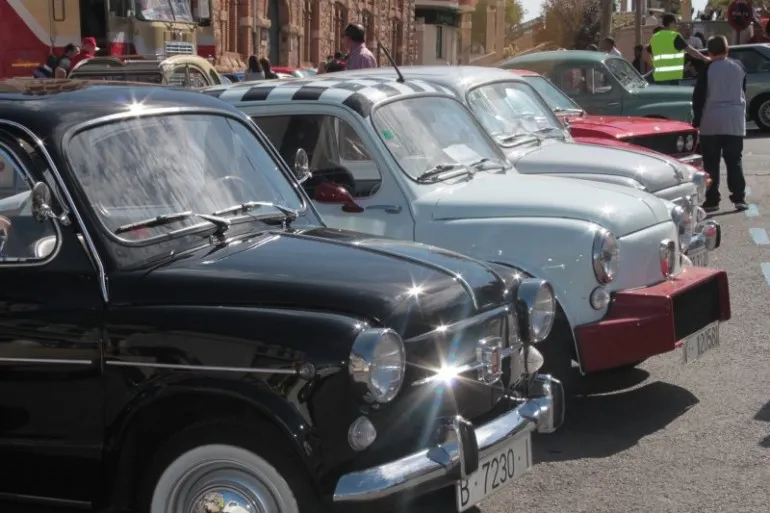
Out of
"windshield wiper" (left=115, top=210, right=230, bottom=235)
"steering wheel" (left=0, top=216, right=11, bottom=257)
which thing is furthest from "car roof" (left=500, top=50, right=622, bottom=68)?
"steering wheel" (left=0, top=216, right=11, bottom=257)

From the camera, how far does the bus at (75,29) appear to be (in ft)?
56.8

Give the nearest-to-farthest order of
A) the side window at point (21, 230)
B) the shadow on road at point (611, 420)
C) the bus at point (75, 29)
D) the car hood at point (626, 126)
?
1. the side window at point (21, 230)
2. the shadow on road at point (611, 420)
3. the car hood at point (626, 126)
4. the bus at point (75, 29)

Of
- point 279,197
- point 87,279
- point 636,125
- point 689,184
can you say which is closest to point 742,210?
point 636,125

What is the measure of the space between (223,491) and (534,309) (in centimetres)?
148

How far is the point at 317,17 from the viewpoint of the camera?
40031 millimetres

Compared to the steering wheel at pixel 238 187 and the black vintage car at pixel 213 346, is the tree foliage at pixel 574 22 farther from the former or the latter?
the black vintage car at pixel 213 346

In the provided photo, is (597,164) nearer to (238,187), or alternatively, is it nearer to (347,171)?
(347,171)

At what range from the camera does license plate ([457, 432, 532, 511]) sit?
400 centimetres

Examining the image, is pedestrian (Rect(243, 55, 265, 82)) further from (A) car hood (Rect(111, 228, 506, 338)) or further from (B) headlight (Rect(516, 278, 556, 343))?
(A) car hood (Rect(111, 228, 506, 338))

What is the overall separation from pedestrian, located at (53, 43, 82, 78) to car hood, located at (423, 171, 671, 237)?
30.7 ft

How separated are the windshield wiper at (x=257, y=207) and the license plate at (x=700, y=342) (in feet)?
7.33

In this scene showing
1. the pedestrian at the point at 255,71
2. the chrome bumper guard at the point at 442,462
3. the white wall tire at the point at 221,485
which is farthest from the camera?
the pedestrian at the point at 255,71

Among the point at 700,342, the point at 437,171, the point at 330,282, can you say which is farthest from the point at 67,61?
the point at 330,282

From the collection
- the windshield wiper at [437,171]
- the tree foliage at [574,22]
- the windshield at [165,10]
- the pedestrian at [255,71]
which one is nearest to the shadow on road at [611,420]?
the windshield wiper at [437,171]
